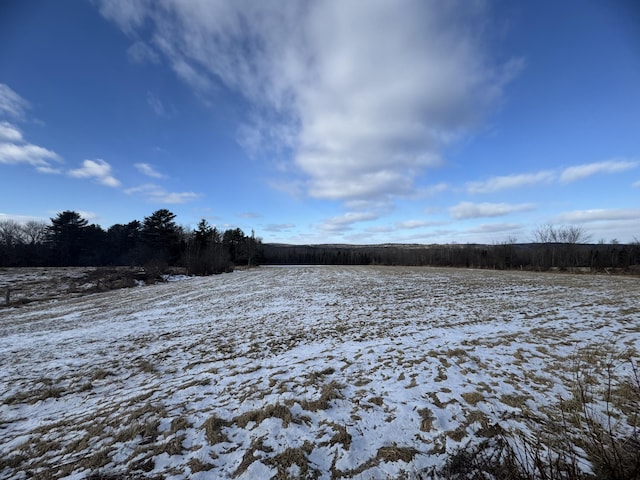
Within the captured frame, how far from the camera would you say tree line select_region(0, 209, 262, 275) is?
164 feet

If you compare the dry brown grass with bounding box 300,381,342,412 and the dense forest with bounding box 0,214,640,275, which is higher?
the dense forest with bounding box 0,214,640,275

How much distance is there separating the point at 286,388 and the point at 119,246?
75.5m

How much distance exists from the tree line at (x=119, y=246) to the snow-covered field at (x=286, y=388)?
38097 mm

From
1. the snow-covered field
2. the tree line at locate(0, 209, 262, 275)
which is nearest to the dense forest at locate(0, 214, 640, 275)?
the tree line at locate(0, 209, 262, 275)

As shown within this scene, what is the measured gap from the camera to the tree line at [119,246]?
4984 centimetres

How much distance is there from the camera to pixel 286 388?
565 cm

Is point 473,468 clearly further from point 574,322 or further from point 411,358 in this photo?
point 574,322

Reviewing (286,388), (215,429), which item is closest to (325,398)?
(286,388)

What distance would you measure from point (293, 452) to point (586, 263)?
83.5 metres

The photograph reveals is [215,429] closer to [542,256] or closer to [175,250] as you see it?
[175,250]

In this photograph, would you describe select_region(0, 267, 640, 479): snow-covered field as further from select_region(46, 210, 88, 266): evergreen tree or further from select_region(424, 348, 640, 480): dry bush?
select_region(46, 210, 88, 266): evergreen tree

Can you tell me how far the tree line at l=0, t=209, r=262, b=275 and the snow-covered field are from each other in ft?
125

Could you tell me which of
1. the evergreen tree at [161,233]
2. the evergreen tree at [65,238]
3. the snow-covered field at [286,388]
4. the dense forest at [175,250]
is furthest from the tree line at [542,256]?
the evergreen tree at [65,238]

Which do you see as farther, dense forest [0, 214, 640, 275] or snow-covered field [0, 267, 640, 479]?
dense forest [0, 214, 640, 275]
